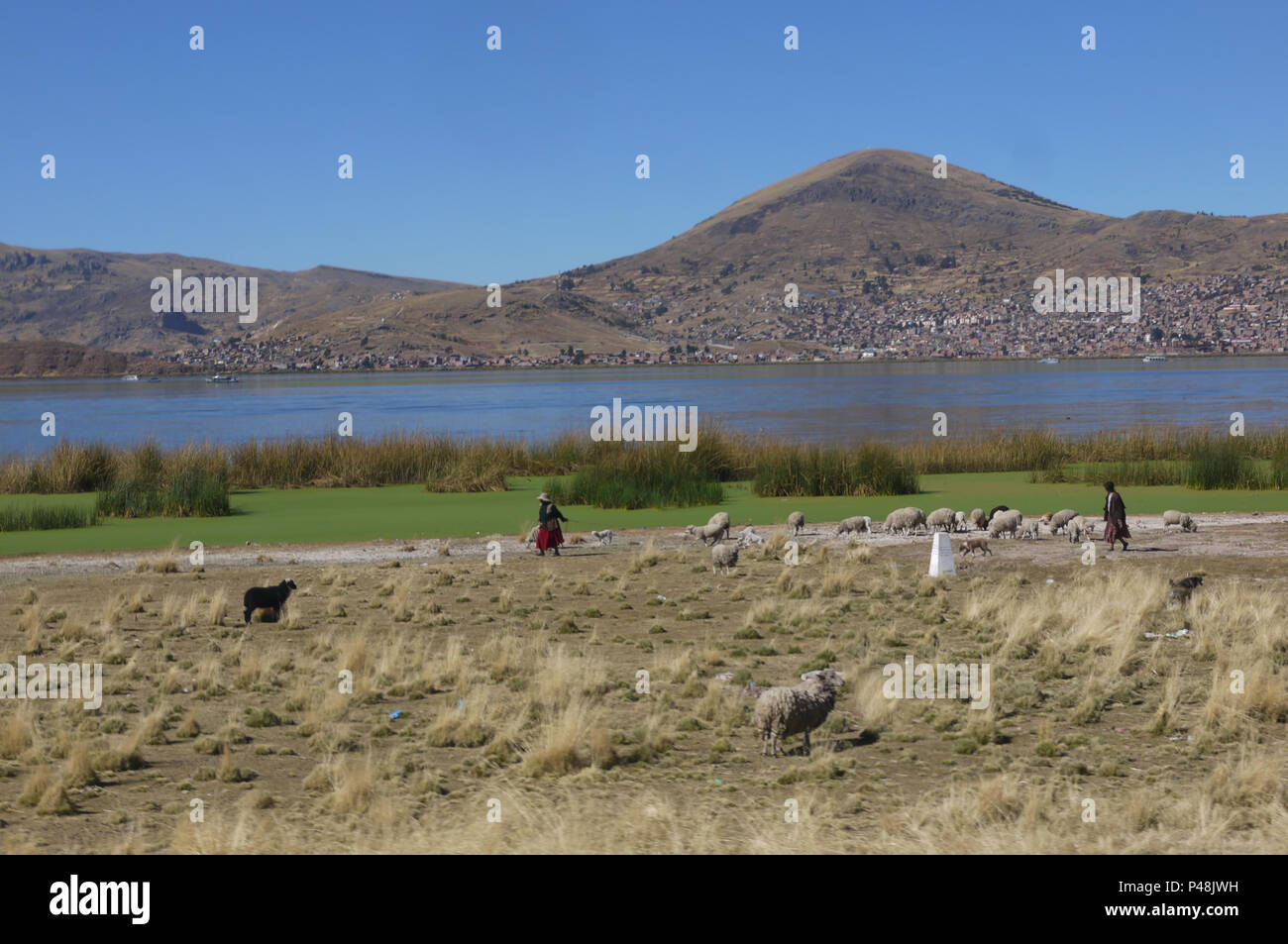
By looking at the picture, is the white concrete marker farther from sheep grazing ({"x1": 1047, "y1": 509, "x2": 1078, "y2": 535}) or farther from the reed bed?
the reed bed

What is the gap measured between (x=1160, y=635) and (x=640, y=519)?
13.7 metres

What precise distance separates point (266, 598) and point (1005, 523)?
11684 mm

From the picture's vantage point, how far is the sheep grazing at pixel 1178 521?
2059 cm

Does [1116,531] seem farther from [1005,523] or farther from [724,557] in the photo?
[724,557]

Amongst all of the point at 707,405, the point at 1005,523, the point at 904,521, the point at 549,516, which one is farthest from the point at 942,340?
the point at 549,516

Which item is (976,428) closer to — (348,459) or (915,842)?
(348,459)

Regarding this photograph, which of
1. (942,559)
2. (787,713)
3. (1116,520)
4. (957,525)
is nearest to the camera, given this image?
(787,713)

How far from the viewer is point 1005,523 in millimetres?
19844

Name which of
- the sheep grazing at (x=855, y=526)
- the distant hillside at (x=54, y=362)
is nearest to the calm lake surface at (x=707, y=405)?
the sheep grazing at (x=855, y=526)

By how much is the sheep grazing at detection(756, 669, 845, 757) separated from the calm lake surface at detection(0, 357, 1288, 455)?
1036 inches

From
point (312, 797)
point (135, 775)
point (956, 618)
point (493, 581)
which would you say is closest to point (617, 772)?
point (312, 797)

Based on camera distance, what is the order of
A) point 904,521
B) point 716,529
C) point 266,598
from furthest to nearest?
point 904,521
point 716,529
point 266,598

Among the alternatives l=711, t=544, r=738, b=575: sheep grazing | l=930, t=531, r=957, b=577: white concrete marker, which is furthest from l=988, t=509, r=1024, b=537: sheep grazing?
l=711, t=544, r=738, b=575: sheep grazing

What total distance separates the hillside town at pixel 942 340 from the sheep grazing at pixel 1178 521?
501 feet
